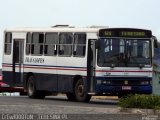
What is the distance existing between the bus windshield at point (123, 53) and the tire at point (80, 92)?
1546 mm

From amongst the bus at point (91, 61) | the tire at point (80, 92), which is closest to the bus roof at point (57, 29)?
the bus at point (91, 61)

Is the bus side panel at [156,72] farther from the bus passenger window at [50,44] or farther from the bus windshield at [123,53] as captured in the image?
the bus passenger window at [50,44]

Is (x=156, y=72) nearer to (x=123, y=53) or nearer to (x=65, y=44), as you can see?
(x=123, y=53)

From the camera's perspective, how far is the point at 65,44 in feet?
106

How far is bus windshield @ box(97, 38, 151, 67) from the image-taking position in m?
30.4

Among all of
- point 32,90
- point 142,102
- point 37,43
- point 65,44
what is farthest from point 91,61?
point 142,102

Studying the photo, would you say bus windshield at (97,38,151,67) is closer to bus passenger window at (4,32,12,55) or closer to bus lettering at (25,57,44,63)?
bus lettering at (25,57,44,63)

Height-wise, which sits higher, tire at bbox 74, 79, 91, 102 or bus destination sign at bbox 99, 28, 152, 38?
bus destination sign at bbox 99, 28, 152, 38

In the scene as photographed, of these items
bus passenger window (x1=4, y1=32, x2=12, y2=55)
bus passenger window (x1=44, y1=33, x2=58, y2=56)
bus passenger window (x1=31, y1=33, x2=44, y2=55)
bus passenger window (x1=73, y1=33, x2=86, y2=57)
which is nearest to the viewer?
bus passenger window (x1=73, y1=33, x2=86, y2=57)

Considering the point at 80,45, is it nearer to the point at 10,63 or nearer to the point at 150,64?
the point at 150,64

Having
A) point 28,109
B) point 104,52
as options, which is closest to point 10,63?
point 104,52

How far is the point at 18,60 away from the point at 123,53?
6.38m

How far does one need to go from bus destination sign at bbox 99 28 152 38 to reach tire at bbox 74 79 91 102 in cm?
220

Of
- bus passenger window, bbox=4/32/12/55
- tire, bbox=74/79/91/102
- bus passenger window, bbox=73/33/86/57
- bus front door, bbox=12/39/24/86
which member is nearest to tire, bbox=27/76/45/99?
bus front door, bbox=12/39/24/86
